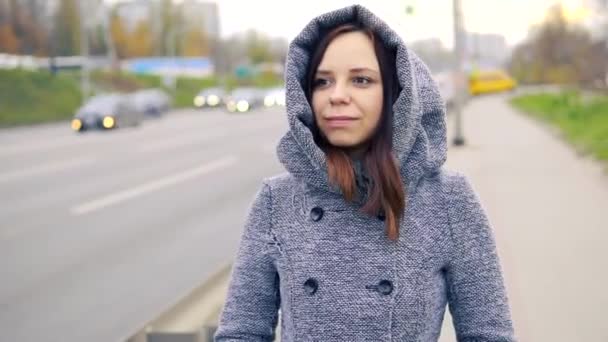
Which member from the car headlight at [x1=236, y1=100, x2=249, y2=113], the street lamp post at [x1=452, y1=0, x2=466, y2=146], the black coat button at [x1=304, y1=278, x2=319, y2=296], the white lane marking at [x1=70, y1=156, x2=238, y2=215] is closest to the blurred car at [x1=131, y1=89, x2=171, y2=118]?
the car headlight at [x1=236, y1=100, x2=249, y2=113]

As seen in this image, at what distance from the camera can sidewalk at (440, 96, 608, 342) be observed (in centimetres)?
537

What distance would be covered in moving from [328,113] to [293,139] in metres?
0.11

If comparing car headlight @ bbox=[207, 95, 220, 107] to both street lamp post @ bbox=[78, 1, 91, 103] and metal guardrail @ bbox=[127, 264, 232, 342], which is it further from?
metal guardrail @ bbox=[127, 264, 232, 342]

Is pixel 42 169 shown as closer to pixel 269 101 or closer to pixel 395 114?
pixel 395 114

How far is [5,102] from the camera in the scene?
156 ft

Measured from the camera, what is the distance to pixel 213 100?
61.7m

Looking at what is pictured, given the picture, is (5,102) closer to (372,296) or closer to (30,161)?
(30,161)

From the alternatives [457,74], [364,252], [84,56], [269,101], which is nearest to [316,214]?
[364,252]

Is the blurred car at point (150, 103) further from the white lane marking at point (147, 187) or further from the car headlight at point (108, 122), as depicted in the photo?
the white lane marking at point (147, 187)

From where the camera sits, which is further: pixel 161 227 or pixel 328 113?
pixel 161 227

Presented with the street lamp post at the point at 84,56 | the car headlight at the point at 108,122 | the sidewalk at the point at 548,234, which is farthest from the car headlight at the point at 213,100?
the sidewalk at the point at 548,234

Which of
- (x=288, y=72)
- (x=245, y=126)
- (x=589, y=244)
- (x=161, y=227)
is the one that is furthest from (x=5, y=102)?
(x=288, y=72)

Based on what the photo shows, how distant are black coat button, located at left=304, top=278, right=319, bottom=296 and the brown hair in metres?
0.20

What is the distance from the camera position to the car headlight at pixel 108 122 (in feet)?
Result: 111
